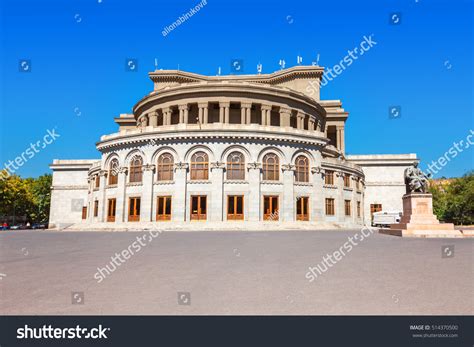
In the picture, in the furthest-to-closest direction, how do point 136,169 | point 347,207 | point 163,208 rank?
1. point 347,207
2. point 136,169
3. point 163,208

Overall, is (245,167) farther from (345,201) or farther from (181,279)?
(181,279)

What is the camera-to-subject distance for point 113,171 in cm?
3934

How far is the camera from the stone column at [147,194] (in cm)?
3525

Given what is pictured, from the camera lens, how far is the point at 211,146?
35375 mm

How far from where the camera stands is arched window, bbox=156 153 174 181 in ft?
117

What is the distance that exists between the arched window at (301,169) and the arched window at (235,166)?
19.8ft

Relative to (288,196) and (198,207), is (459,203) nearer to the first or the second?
(288,196)

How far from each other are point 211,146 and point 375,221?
28532 mm

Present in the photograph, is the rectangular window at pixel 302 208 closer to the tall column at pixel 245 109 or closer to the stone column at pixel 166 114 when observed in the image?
the tall column at pixel 245 109

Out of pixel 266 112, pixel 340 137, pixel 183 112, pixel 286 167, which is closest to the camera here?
pixel 286 167

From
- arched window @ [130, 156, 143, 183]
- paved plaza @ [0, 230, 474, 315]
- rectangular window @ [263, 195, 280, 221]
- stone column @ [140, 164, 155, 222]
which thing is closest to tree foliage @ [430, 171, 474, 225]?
rectangular window @ [263, 195, 280, 221]

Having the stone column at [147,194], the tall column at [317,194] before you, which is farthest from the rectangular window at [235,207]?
the stone column at [147,194]

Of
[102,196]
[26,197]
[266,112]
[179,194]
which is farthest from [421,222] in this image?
[26,197]

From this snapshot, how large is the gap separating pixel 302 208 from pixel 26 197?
57.2 m
